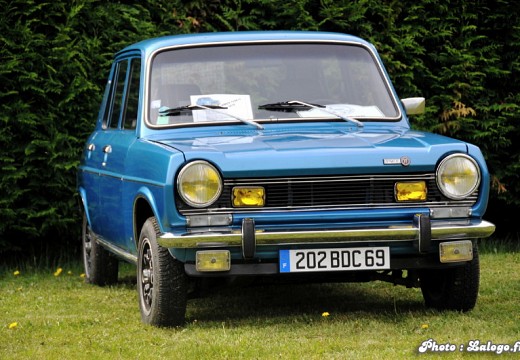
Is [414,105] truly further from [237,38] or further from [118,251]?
[118,251]

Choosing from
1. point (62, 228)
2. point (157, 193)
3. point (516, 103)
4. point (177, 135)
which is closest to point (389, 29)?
point (516, 103)

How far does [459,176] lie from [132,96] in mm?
2558

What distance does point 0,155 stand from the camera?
995 centimetres

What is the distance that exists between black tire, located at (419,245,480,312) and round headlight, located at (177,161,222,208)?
1696 millimetres

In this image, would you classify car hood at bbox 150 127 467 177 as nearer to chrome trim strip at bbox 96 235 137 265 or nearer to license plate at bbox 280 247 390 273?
license plate at bbox 280 247 390 273

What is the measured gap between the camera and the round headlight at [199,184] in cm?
627

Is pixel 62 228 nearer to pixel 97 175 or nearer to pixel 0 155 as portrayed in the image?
pixel 0 155

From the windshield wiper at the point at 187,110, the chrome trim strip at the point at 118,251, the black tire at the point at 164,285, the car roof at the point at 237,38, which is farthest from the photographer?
the car roof at the point at 237,38

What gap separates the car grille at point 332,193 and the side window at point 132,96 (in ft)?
5.16

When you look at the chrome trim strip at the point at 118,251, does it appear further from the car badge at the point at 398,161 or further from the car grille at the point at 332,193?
the car badge at the point at 398,161

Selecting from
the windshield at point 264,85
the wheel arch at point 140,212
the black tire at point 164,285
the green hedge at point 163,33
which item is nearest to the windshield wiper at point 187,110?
the windshield at point 264,85

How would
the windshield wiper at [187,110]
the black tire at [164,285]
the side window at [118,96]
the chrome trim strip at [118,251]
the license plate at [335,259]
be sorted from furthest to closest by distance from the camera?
the side window at [118,96]
the chrome trim strip at [118,251]
the windshield wiper at [187,110]
the black tire at [164,285]
the license plate at [335,259]

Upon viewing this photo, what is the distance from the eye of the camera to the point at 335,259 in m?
6.45

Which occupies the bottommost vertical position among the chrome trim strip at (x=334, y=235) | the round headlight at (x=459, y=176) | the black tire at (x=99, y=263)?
the black tire at (x=99, y=263)
